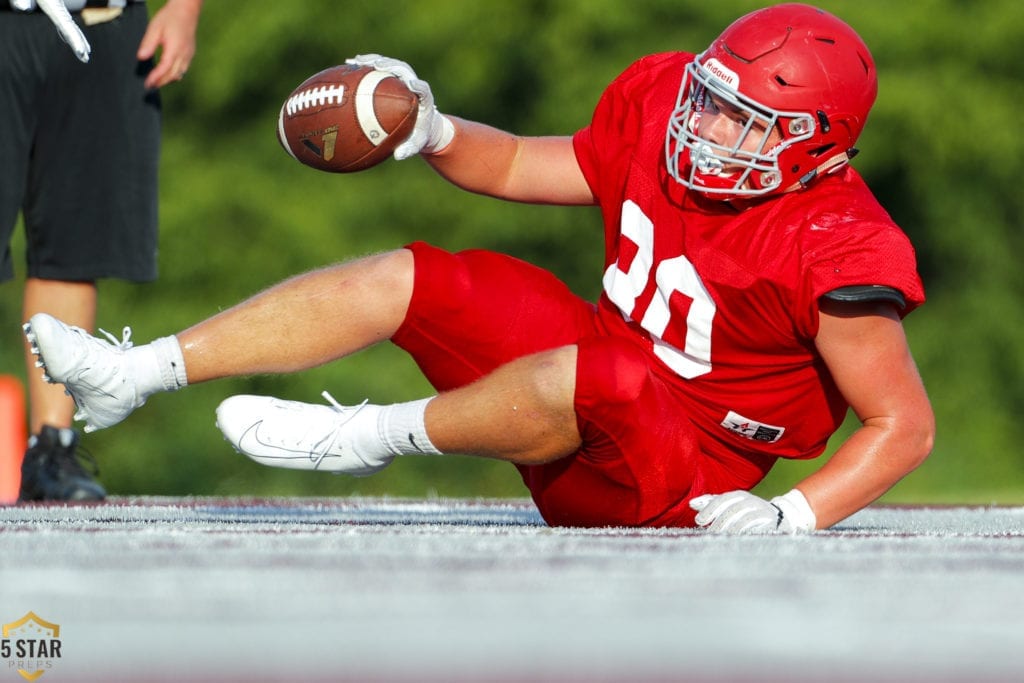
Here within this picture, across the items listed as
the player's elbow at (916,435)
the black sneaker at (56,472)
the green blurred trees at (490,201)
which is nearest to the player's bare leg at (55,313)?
the black sneaker at (56,472)

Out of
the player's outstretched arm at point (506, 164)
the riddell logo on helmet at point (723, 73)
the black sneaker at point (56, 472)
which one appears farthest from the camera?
the black sneaker at point (56, 472)

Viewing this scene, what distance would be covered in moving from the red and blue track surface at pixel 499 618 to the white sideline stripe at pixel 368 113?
1179mm

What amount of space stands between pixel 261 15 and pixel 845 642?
216 inches

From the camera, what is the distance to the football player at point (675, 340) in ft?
7.98

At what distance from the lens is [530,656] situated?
1512 mm

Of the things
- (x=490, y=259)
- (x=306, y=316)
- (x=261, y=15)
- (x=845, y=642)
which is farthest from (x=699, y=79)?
(x=261, y=15)

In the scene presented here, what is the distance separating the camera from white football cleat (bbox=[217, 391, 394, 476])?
2.57 meters

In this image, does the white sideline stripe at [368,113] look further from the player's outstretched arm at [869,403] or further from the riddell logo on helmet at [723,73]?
the player's outstretched arm at [869,403]

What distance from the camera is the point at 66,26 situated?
10.7ft

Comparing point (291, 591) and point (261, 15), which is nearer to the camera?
point (291, 591)

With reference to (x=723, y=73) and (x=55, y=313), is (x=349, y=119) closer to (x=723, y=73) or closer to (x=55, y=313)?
(x=723, y=73)

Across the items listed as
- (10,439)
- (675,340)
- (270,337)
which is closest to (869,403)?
(675,340)

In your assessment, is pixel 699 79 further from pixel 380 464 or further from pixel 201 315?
pixel 201 315

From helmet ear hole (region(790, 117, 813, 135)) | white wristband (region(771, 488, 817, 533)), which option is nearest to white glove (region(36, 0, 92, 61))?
helmet ear hole (region(790, 117, 813, 135))
